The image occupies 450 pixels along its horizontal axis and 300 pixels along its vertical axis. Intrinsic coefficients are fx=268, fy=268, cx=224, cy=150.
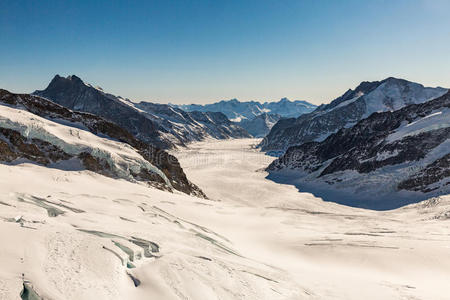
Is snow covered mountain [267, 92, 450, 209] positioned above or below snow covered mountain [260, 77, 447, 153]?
below

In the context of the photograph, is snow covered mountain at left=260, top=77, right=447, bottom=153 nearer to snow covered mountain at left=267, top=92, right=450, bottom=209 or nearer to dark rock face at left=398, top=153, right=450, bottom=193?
snow covered mountain at left=267, top=92, right=450, bottom=209

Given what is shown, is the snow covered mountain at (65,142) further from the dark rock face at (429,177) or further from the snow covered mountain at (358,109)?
the snow covered mountain at (358,109)

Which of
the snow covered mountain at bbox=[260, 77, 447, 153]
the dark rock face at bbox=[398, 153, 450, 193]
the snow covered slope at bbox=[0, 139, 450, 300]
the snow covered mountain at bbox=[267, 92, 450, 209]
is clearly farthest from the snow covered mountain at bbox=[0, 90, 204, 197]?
the snow covered mountain at bbox=[260, 77, 447, 153]

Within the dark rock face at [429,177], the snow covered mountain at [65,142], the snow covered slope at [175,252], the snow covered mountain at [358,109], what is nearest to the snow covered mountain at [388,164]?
the dark rock face at [429,177]

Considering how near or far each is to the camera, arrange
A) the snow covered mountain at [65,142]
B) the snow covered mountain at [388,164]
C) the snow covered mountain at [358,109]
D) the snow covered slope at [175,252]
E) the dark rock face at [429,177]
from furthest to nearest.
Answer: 1. the snow covered mountain at [358,109]
2. the snow covered mountain at [388,164]
3. the dark rock face at [429,177]
4. the snow covered mountain at [65,142]
5. the snow covered slope at [175,252]

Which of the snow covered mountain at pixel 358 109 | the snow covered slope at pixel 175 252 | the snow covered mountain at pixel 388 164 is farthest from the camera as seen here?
the snow covered mountain at pixel 358 109

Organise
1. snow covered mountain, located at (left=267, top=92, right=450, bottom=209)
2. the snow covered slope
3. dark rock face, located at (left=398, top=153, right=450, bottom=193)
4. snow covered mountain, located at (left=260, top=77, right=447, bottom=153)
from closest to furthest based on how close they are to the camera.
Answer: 1. the snow covered slope
2. dark rock face, located at (left=398, top=153, right=450, bottom=193)
3. snow covered mountain, located at (left=267, top=92, right=450, bottom=209)
4. snow covered mountain, located at (left=260, top=77, right=447, bottom=153)
